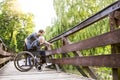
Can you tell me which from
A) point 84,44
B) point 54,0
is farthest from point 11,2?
point 84,44

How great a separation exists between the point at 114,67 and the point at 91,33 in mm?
7808

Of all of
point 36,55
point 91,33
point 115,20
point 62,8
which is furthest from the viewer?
point 62,8

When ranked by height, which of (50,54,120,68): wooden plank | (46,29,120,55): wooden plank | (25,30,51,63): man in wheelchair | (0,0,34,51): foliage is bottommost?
(50,54,120,68): wooden plank

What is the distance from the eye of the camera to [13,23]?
49781 mm

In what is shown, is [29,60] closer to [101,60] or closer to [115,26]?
[101,60]

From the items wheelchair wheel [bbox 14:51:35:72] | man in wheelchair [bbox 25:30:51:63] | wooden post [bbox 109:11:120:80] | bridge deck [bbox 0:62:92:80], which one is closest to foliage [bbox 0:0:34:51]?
man in wheelchair [bbox 25:30:51:63]

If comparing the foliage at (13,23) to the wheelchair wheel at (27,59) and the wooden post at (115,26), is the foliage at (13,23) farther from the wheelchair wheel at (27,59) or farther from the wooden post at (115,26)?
the wooden post at (115,26)

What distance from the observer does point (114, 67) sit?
3691 mm

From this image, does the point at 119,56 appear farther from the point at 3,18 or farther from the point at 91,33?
the point at 3,18

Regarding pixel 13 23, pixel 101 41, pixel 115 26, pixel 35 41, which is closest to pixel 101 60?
pixel 101 41

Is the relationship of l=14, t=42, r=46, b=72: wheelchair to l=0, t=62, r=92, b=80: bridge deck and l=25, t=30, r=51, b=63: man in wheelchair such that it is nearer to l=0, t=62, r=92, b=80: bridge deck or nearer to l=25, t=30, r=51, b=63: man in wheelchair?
l=25, t=30, r=51, b=63: man in wheelchair

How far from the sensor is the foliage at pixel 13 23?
1902 inches

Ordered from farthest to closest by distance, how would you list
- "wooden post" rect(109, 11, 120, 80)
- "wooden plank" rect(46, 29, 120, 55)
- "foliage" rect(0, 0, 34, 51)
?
"foliage" rect(0, 0, 34, 51) < "wooden post" rect(109, 11, 120, 80) < "wooden plank" rect(46, 29, 120, 55)

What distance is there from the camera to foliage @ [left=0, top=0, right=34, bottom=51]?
159 feet
